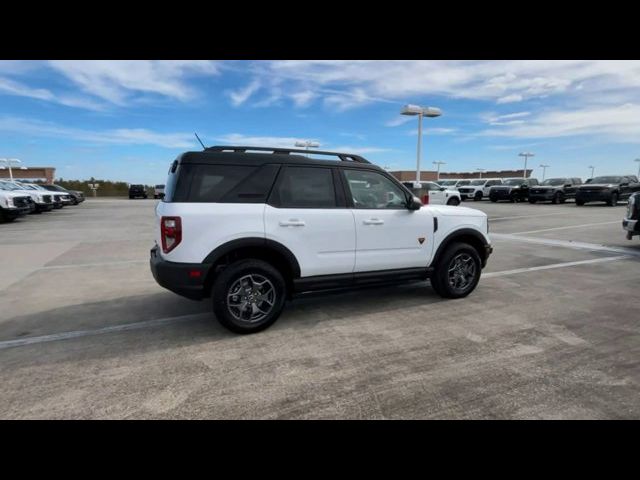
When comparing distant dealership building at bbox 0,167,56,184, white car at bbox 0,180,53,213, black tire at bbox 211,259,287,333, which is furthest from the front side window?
distant dealership building at bbox 0,167,56,184

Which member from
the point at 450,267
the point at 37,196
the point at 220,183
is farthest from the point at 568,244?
the point at 37,196

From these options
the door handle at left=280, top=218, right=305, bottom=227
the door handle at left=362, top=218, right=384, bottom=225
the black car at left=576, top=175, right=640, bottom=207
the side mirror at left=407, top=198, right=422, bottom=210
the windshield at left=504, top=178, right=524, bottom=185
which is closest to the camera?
the door handle at left=280, top=218, right=305, bottom=227

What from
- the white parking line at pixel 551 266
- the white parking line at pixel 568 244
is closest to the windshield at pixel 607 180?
the white parking line at pixel 568 244

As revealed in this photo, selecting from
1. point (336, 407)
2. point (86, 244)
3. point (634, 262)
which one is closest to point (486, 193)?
point (634, 262)

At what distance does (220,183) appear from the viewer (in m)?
3.87

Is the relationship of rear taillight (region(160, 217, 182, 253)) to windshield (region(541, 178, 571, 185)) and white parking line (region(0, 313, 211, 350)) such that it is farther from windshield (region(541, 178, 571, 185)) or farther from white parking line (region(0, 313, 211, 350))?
windshield (region(541, 178, 571, 185))

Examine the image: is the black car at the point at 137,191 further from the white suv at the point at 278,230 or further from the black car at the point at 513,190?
the white suv at the point at 278,230

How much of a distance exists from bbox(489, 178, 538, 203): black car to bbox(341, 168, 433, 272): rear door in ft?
87.5

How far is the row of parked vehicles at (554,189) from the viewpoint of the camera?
861 inches

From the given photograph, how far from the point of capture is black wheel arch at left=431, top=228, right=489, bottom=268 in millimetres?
5107
